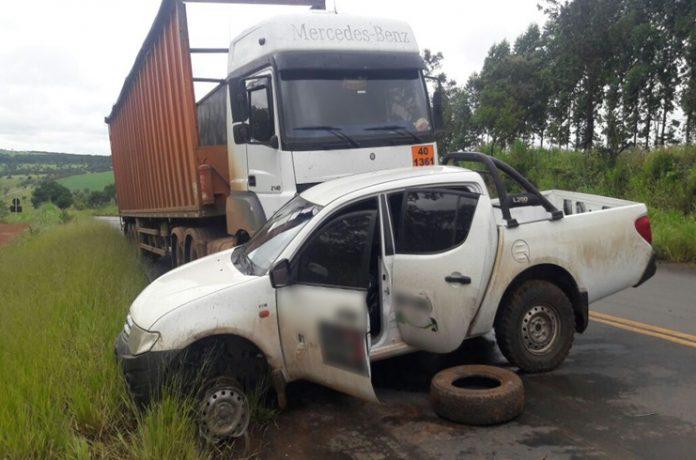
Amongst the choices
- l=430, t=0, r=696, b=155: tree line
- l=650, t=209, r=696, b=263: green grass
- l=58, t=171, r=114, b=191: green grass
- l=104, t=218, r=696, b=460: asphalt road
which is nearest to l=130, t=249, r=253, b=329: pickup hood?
l=104, t=218, r=696, b=460: asphalt road

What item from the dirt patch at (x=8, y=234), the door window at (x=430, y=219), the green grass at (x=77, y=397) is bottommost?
the dirt patch at (x=8, y=234)

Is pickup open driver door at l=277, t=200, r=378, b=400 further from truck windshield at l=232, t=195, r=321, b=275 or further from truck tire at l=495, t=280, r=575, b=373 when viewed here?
truck tire at l=495, t=280, r=575, b=373

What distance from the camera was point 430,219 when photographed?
4.73m

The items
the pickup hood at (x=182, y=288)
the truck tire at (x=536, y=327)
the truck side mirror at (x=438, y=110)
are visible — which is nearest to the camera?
the pickup hood at (x=182, y=288)

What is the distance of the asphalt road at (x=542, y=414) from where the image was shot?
3809 mm

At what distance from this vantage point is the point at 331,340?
3.99m

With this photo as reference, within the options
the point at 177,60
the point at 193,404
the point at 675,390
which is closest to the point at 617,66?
→ the point at 177,60

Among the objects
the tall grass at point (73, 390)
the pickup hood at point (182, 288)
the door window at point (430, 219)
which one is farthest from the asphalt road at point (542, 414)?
the door window at point (430, 219)

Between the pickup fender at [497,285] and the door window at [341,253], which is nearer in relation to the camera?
the door window at [341,253]

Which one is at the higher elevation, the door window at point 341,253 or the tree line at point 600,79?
the tree line at point 600,79

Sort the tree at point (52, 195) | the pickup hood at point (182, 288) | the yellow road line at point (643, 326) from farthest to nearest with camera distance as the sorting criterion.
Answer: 1. the tree at point (52, 195)
2. the yellow road line at point (643, 326)
3. the pickup hood at point (182, 288)

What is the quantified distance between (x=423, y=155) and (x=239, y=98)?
2165 mm

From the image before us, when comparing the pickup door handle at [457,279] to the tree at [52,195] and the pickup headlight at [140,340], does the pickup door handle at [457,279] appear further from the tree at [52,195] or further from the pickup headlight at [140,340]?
the tree at [52,195]

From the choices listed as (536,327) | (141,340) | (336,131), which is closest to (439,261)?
(536,327)
